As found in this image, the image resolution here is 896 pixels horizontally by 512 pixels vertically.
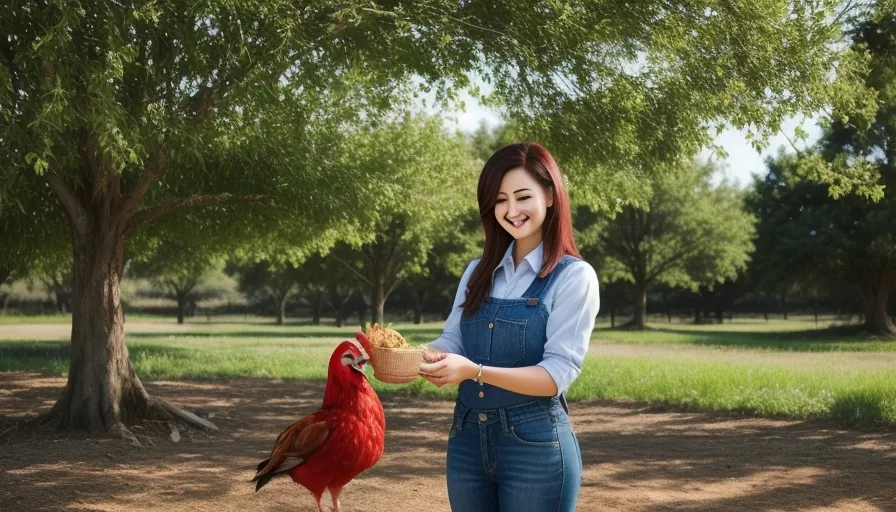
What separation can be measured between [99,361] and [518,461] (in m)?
10.6

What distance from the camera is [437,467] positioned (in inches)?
389

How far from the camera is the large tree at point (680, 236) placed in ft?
160

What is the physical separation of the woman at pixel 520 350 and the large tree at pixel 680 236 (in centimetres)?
4476

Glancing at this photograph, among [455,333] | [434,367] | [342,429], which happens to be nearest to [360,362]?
[342,429]

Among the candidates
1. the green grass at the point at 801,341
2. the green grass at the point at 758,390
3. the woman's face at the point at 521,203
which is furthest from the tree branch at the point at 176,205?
the green grass at the point at 801,341

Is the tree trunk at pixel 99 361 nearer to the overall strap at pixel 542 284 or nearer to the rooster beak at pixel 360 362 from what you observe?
the rooster beak at pixel 360 362

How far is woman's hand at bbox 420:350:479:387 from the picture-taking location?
3.00 meters

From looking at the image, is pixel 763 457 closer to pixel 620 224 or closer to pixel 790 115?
pixel 790 115

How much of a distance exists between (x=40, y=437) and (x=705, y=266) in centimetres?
4243

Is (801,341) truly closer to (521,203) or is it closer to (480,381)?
(521,203)

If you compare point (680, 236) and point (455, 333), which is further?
point (680, 236)

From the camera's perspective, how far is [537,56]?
11555 millimetres

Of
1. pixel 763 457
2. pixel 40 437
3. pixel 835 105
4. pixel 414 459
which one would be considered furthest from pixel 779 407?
pixel 40 437

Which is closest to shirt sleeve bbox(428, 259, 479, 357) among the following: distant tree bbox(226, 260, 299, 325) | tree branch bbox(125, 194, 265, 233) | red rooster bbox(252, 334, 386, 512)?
red rooster bbox(252, 334, 386, 512)
